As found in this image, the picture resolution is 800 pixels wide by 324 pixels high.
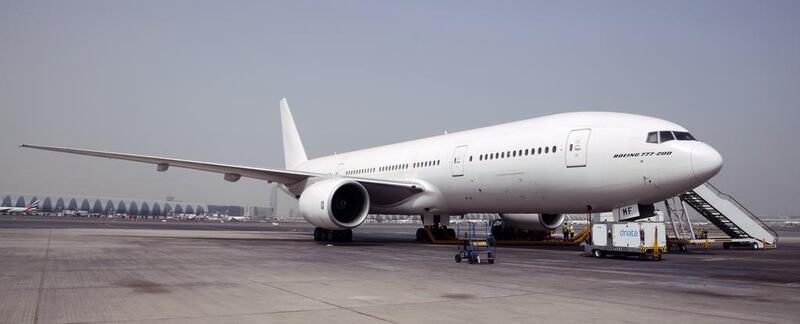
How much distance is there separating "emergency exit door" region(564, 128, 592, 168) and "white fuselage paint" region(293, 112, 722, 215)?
28 mm

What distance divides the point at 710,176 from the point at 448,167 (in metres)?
8.63

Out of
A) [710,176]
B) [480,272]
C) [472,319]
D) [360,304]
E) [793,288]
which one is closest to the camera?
[472,319]

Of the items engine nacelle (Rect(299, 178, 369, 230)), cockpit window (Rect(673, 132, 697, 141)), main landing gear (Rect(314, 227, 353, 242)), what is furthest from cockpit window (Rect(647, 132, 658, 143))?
main landing gear (Rect(314, 227, 353, 242))

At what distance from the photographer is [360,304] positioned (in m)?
6.80

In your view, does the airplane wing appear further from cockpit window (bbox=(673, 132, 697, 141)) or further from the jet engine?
cockpit window (bbox=(673, 132, 697, 141))

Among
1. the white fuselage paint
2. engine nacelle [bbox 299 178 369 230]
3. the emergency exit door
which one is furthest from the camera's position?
engine nacelle [bbox 299 178 369 230]

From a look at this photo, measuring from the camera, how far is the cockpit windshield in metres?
15.2

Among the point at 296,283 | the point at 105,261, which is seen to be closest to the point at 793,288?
the point at 296,283

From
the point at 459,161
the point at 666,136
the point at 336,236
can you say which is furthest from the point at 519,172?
the point at 336,236

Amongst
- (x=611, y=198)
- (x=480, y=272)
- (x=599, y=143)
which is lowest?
(x=480, y=272)

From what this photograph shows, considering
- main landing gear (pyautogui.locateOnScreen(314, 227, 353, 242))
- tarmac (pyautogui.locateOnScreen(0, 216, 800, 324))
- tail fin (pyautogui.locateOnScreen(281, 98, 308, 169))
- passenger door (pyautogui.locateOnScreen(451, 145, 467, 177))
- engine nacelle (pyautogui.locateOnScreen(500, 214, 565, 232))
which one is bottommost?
tarmac (pyautogui.locateOnScreen(0, 216, 800, 324))

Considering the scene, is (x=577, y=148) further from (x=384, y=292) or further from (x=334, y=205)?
(x=384, y=292)

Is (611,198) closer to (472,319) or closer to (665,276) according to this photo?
(665,276)

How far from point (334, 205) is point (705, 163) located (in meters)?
12.0
